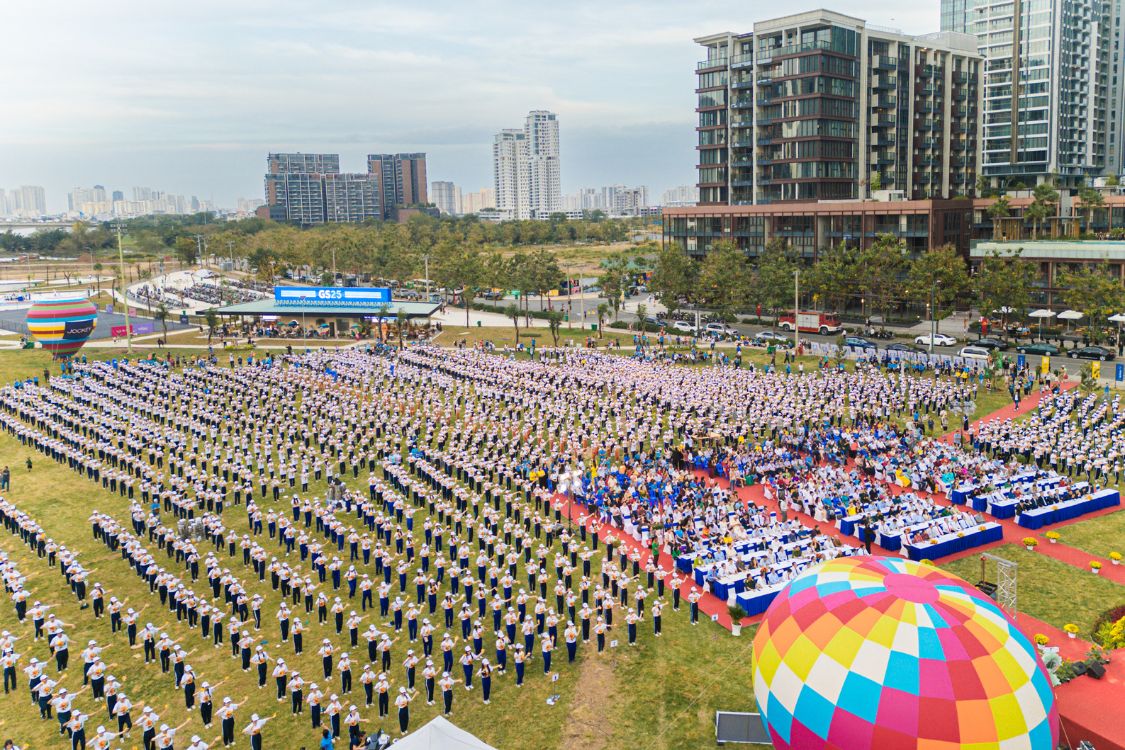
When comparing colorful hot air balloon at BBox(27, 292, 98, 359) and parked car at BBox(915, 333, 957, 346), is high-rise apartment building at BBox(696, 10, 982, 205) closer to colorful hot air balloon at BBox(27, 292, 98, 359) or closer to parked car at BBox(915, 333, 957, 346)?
parked car at BBox(915, 333, 957, 346)

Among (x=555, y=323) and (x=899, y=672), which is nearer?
(x=899, y=672)

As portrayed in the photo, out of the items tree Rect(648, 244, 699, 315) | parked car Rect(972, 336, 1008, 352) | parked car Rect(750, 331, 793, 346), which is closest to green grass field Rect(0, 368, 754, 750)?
parked car Rect(750, 331, 793, 346)

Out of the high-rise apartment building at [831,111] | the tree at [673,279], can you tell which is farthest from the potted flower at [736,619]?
the high-rise apartment building at [831,111]

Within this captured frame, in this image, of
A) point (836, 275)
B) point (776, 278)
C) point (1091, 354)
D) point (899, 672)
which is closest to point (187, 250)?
point (776, 278)

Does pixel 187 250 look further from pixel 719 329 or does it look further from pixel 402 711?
pixel 402 711

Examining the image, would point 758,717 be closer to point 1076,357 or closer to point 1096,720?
point 1096,720
